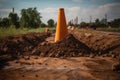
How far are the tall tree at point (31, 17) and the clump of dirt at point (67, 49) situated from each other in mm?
36235

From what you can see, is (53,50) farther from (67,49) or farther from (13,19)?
(13,19)

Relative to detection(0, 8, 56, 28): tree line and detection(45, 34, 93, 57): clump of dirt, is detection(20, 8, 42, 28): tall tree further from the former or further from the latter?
detection(45, 34, 93, 57): clump of dirt

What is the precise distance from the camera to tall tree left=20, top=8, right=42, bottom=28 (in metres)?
43.6

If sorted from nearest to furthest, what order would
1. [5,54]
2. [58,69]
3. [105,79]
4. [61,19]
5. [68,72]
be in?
[105,79], [68,72], [58,69], [5,54], [61,19]

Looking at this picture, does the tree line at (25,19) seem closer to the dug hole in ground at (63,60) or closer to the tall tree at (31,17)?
the tall tree at (31,17)

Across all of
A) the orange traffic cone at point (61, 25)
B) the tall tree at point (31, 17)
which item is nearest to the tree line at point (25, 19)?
the tall tree at point (31, 17)

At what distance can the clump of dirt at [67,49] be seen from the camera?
704 cm

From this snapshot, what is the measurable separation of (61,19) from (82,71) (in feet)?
14.6

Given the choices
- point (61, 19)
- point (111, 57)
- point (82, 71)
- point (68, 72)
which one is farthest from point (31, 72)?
point (61, 19)

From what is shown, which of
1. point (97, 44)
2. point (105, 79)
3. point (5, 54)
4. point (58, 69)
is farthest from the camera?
point (97, 44)

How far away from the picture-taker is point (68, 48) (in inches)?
291

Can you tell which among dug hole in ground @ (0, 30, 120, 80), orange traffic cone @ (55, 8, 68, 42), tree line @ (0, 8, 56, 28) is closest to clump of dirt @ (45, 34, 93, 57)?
dug hole in ground @ (0, 30, 120, 80)

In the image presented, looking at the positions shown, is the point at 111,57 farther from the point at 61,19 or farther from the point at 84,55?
the point at 61,19

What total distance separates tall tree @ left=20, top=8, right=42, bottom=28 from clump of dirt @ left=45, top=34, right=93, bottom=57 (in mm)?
36235
